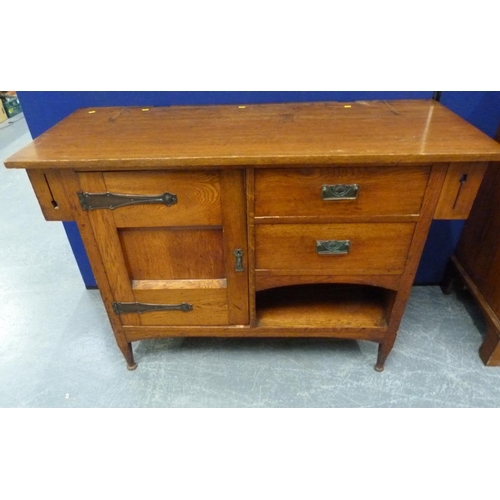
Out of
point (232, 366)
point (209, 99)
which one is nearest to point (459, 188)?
point (209, 99)

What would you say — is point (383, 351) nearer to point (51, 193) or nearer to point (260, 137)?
point (260, 137)

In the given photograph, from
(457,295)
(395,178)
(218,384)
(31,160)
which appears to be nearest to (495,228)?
(457,295)

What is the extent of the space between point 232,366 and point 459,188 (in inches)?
37.1

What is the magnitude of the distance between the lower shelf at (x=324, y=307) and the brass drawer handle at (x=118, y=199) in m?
0.54

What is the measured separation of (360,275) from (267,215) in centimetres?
35

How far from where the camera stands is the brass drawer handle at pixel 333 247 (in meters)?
1.04

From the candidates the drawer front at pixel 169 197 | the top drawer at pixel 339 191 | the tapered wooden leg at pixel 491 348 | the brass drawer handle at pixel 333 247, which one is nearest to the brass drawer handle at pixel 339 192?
the top drawer at pixel 339 191

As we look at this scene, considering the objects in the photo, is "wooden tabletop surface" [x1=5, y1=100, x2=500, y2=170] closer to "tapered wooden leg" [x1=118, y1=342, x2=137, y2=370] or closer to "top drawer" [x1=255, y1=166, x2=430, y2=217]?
"top drawer" [x1=255, y1=166, x2=430, y2=217]

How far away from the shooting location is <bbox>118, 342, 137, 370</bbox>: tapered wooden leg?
4.29ft

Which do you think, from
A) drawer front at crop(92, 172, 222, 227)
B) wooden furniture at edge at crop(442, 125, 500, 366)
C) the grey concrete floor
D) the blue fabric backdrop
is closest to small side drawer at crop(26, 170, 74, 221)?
drawer front at crop(92, 172, 222, 227)

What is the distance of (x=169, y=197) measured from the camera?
967mm

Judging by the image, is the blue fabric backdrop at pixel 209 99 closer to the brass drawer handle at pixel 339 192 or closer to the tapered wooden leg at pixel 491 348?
the brass drawer handle at pixel 339 192

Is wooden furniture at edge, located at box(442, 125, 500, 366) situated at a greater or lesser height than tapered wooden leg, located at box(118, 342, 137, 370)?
greater

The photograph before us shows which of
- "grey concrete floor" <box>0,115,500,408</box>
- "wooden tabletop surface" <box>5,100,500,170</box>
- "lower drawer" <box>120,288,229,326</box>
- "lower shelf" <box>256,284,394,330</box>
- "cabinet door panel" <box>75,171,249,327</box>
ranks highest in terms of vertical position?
"wooden tabletop surface" <box>5,100,500,170</box>
